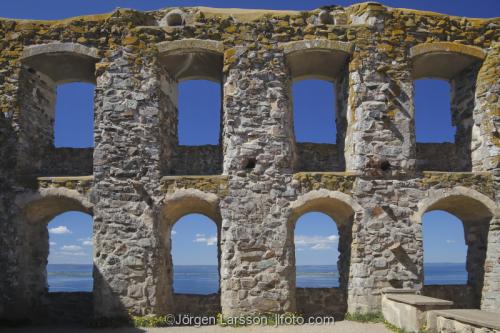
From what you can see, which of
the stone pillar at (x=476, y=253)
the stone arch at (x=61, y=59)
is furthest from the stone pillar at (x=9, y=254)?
the stone pillar at (x=476, y=253)

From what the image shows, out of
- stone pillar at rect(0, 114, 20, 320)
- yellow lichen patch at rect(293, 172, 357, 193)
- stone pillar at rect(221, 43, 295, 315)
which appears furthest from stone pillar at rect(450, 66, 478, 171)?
stone pillar at rect(0, 114, 20, 320)

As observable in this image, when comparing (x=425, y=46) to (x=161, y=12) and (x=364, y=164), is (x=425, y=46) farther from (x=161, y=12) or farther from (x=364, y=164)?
(x=161, y=12)

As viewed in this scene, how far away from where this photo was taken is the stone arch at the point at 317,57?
1134 cm

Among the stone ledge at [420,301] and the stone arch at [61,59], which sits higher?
the stone arch at [61,59]

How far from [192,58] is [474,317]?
8452 millimetres

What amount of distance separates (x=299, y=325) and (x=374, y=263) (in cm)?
222

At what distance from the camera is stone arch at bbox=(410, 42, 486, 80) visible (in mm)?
11547

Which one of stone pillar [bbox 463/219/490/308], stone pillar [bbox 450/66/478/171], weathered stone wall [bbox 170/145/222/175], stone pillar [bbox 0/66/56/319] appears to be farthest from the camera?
weathered stone wall [bbox 170/145/222/175]

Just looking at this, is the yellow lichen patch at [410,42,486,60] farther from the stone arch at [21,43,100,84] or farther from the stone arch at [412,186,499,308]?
the stone arch at [21,43,100,84]

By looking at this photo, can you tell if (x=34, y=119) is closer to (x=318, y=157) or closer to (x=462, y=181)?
(x=318, y=157)

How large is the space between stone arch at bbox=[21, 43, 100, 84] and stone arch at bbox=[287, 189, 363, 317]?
20.1 ft

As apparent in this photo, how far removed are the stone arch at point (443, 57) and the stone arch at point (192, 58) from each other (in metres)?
4.89

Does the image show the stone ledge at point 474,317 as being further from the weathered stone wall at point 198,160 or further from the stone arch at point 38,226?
the stone arch at point 38,226

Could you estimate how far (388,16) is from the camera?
11.7 metres
